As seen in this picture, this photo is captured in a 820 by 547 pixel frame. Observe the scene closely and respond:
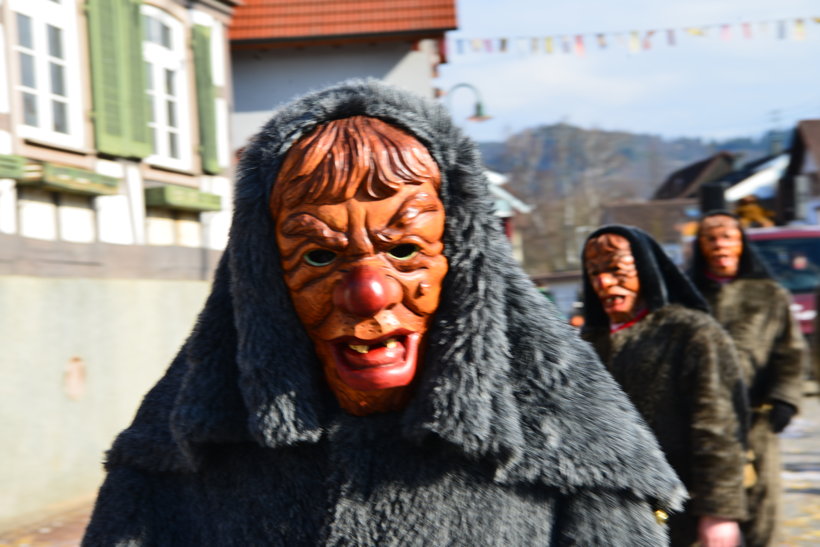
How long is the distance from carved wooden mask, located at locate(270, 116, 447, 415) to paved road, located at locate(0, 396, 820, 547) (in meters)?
5.03

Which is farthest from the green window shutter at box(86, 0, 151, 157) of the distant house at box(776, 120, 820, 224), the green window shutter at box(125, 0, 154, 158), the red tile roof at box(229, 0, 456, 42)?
the distant house at box(776, 120, 820, 224)

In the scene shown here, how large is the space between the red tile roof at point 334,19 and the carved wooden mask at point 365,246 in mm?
11869

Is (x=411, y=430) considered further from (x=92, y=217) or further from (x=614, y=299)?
(x=92, y=217)

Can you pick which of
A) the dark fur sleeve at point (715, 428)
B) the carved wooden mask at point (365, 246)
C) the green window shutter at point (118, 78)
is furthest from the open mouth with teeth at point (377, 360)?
the green window shutter at point (118, 78)

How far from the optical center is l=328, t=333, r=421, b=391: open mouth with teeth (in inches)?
67.3

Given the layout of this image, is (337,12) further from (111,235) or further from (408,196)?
(408,196)

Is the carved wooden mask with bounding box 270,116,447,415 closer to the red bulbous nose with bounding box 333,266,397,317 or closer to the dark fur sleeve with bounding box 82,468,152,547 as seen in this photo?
the red bulbous nose with bounding box 333,266,397,317

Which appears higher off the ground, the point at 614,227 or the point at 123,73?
the point at 123,73

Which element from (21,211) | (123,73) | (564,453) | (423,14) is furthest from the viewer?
(423,14)

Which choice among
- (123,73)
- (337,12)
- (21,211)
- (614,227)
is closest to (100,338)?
(21,211)

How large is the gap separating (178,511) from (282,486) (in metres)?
0.20

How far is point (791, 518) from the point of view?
7.37 metres

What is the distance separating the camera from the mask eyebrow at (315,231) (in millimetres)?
1723

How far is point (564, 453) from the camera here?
5.58 ft
